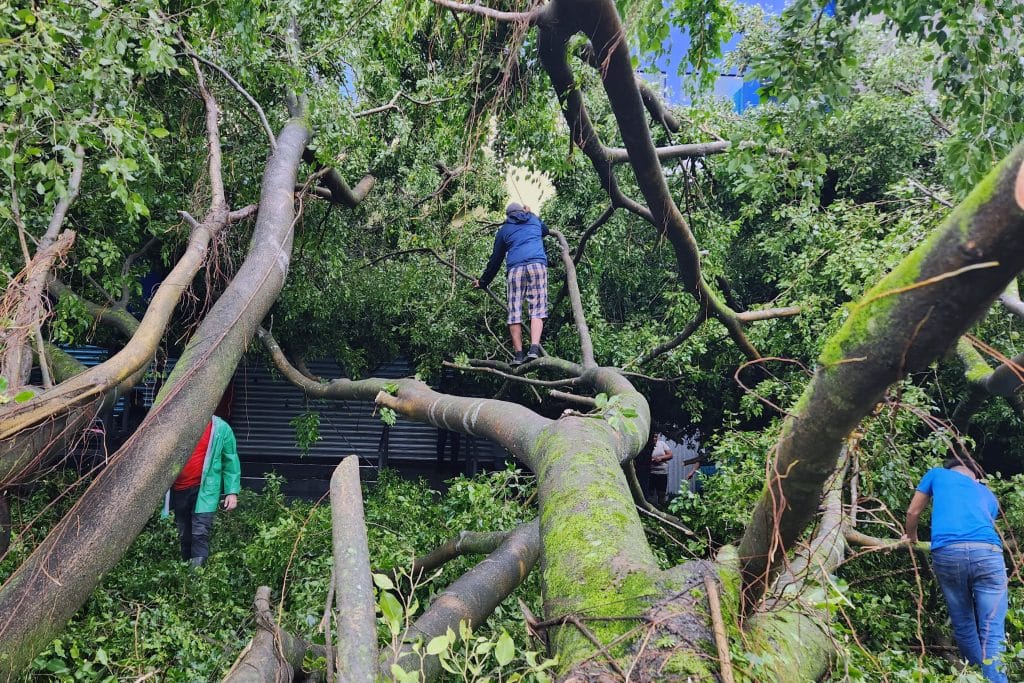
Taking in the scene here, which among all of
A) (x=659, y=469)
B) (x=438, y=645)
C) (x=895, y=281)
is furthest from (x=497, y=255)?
(x=659, y=469)

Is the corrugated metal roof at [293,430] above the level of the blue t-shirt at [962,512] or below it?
above

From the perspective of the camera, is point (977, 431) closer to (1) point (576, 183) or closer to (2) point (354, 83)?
(1) point (576, 183)

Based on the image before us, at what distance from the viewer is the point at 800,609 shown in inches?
81.0

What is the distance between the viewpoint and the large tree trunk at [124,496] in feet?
8.89

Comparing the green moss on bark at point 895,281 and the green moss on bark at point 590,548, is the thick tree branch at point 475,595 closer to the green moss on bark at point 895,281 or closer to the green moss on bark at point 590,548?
the green moss on bark at point 590,548

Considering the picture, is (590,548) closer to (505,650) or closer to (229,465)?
(505,650)

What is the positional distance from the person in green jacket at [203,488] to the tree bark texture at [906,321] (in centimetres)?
531

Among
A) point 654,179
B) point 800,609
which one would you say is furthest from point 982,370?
point 800,609

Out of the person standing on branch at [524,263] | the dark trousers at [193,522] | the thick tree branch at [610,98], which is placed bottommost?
the dark trousers at [193,522]

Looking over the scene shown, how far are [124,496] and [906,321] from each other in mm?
3046

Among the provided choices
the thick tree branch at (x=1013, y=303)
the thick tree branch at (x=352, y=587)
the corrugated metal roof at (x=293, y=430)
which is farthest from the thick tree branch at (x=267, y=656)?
the corrugated metal roof at (x=293, y=430)

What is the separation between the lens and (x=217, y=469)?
587cm

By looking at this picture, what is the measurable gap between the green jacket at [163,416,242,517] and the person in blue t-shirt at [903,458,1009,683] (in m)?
5.12

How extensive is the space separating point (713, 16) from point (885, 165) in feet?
18.3
